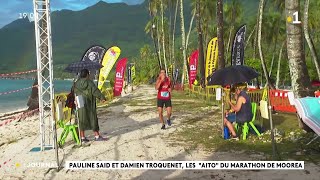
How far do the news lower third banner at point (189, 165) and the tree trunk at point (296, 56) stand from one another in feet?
9.48

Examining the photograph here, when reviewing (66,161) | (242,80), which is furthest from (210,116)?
(66,161)

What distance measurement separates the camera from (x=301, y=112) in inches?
301

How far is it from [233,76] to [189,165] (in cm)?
279

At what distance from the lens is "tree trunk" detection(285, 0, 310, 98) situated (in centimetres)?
946

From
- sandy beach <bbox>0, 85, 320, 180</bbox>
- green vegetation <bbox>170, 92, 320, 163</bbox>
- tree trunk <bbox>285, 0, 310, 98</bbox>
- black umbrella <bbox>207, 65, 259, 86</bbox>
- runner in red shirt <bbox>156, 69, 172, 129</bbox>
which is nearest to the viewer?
sandy beach <bbox>0, 85, 320, 180</bbox>

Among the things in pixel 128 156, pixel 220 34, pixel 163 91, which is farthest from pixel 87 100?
pixel 220 34

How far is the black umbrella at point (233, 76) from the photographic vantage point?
8930 mm

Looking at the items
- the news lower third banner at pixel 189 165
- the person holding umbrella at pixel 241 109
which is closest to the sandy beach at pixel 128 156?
the news lower third banner at pixel 189 165

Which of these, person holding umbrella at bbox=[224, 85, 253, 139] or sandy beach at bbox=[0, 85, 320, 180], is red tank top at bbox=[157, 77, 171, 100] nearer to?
sandy beach at bbox=[0, 85, 320, 180]

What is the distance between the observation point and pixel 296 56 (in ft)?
31.1

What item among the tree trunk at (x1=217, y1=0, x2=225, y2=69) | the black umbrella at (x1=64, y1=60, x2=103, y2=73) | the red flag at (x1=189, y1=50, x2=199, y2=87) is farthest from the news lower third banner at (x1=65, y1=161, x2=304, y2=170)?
the red flag at (x1=189, y1=50, x2=199, y2=87)

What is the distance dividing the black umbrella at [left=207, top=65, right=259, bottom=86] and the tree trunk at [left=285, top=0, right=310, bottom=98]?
112 centimetres

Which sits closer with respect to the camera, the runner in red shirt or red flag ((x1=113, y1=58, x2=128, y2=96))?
the runner in red shirt

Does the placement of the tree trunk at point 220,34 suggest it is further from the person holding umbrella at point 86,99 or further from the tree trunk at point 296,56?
the person holding umbrella at point 86,99
